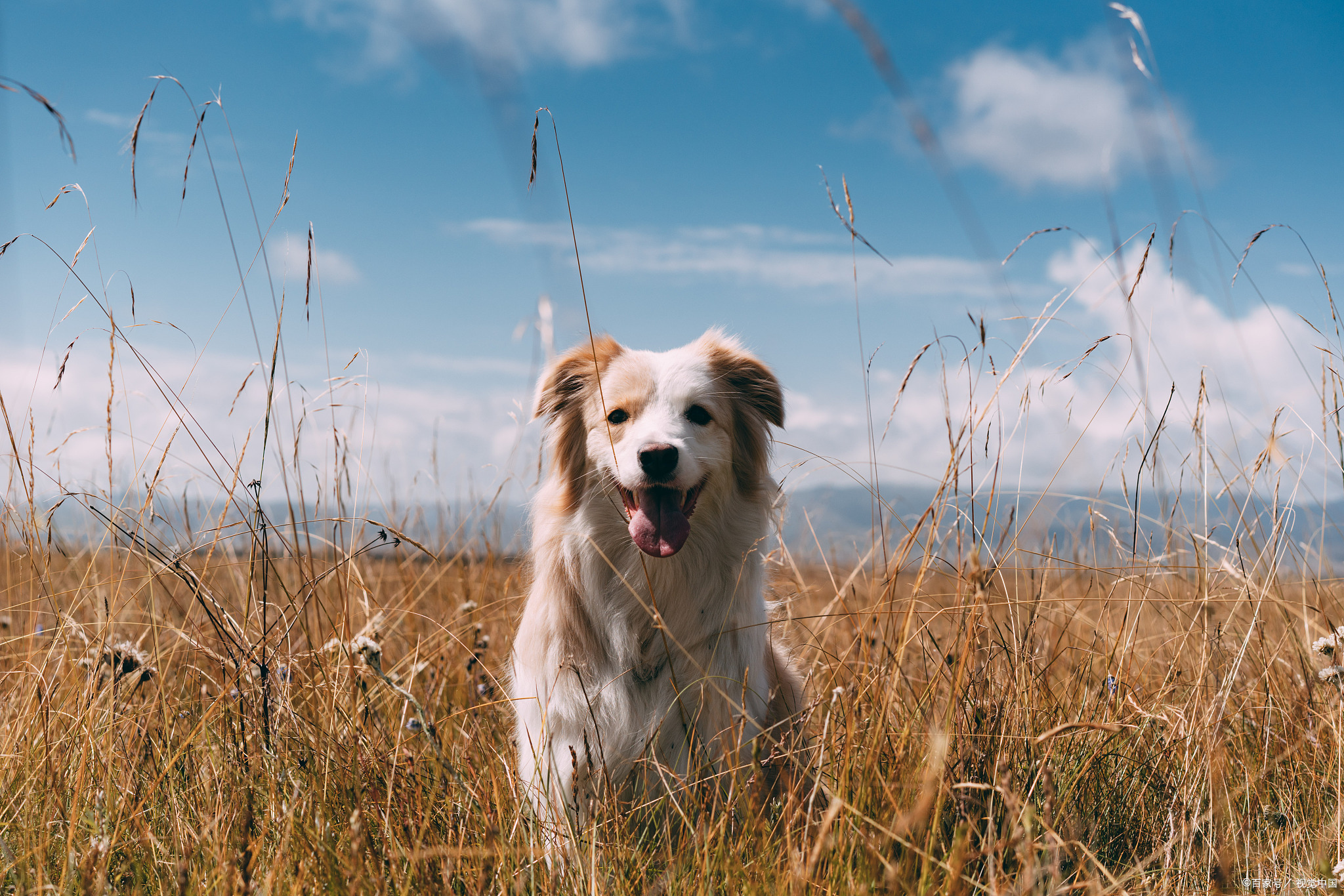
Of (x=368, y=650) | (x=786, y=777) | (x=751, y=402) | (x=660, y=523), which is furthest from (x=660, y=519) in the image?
(x=368, y=650)

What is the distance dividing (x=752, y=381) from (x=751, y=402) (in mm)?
82

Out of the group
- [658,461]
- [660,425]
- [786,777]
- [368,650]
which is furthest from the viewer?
[660,425]

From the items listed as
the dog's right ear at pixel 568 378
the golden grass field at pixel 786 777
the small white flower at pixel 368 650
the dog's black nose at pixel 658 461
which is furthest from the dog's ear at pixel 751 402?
the small white flower at pixel 368 650

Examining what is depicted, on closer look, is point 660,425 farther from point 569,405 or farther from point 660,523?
point 569,405

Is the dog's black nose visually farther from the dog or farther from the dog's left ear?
the dog's left ear

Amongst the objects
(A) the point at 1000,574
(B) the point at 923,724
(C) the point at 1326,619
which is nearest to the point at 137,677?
(B) the point at 923,724

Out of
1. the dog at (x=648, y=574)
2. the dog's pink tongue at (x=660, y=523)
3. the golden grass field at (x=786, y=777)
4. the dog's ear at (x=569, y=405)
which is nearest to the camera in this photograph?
the golden grass field at (x=786, y=777)

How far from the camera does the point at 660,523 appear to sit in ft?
7.97

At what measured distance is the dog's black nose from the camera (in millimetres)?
2355

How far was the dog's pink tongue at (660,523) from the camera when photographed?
239cm

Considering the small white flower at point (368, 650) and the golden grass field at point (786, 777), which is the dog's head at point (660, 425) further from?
the small white flower at point (368, 650)

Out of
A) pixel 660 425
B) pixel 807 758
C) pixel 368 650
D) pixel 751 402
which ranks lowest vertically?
pixel 807 758

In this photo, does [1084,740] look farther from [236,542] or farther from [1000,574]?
[236,542]

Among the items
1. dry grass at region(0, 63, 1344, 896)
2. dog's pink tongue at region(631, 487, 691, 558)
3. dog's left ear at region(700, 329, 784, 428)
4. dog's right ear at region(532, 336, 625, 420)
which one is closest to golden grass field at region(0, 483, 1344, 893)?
dry grass at region(0, 63, 1344, 896)
